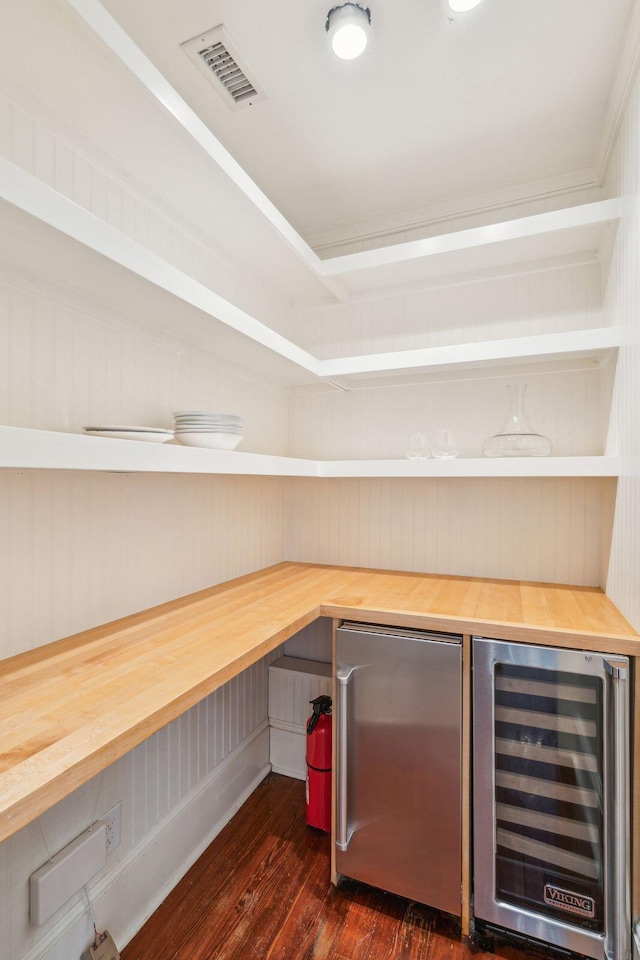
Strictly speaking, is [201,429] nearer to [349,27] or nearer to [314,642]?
[349,27]

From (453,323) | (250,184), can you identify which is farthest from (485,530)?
(250,184)

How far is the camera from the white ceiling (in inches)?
48.5

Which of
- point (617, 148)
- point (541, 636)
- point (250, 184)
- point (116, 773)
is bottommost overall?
point (116, 773)

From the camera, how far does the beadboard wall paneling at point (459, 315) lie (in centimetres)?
186

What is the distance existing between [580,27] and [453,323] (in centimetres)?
98

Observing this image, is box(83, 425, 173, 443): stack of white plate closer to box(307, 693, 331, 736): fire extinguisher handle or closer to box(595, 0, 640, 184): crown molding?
box(307, 693, 331, 736): fire extinguisher handle

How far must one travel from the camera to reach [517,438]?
1.78 metres

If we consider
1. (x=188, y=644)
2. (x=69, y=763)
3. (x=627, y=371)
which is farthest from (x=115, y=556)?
(x=627, y=371)

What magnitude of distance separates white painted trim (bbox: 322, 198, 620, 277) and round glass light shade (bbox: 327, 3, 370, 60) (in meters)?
0.66

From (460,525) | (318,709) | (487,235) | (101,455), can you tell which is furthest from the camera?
(460,525)

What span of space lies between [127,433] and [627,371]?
1.46m

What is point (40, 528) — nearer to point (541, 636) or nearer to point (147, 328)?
point (147, 328)

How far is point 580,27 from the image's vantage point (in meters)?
1.26

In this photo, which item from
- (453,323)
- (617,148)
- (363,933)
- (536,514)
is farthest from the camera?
(453,323)
